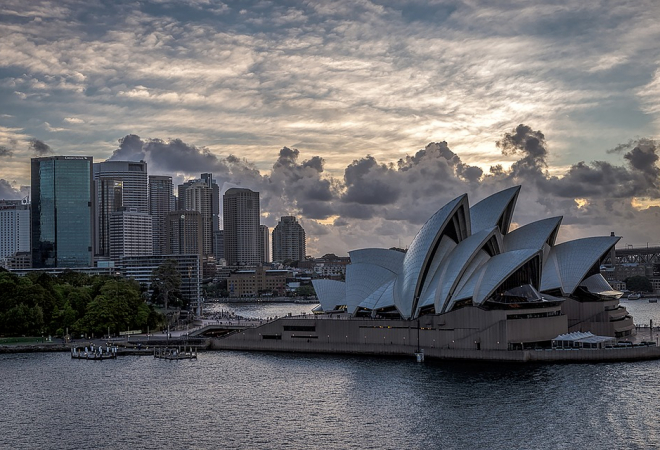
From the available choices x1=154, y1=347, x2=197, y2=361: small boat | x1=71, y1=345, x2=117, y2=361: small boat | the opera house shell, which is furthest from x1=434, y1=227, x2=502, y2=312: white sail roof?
x1=71, y1=345, x2=117, y2=361: small boat

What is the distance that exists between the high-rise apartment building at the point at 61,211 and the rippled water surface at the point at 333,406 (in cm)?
11546

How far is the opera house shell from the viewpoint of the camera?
61906 millimetres

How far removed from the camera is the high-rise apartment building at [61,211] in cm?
16825

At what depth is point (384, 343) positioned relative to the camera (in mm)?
65250

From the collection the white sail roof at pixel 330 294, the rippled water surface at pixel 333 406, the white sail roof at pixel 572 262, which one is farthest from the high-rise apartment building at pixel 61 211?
the white sail roof at pixel 572 262

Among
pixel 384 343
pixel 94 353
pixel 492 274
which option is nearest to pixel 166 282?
pixel 94 353

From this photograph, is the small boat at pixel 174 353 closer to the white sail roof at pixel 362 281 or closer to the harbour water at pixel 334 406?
the harbour water at pixel 334 406

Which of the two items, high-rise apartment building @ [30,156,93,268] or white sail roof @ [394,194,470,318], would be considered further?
high-rise apartment building @ [30,156,93,268]

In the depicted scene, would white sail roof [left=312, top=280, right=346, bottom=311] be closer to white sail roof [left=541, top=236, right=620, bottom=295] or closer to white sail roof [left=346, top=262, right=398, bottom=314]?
white sail roof [left=346, top=262, right=398, bottom=314]

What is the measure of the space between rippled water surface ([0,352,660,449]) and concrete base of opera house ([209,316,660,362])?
227 centimetres

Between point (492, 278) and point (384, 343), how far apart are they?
11083mm

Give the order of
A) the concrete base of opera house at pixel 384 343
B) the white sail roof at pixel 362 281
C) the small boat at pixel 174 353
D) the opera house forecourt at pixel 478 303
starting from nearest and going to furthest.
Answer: the concrete base of opera house at pixel 384 343, the opera house forecourt at pixel 478 303, the small boat at pixel 174 353, the white sail roof at pixel 362 281

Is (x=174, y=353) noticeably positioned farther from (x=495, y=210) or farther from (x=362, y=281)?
(x=495, y=210)

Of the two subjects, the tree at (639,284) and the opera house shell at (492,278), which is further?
the tree at (639,284)
